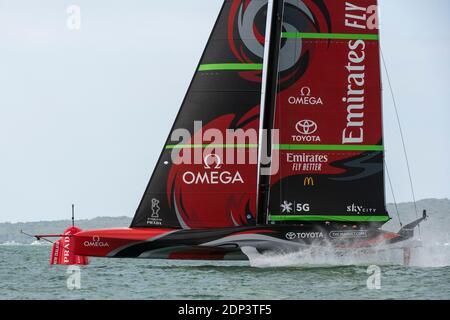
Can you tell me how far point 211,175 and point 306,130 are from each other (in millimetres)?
2786

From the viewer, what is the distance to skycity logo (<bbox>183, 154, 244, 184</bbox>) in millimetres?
27156

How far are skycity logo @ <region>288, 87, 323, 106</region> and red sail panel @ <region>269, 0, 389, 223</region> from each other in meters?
0.03

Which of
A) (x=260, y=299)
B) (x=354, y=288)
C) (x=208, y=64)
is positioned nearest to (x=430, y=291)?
(x=354, y=288)

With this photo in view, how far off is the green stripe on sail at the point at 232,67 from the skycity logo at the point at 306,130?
6.01ft

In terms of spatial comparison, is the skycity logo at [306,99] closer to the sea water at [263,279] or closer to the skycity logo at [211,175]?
the skycity logo at [211,175]

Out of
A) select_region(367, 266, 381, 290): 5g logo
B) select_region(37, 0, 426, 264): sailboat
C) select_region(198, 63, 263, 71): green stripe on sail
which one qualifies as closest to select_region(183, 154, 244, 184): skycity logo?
select_region(37, 0, 426, 264): sailboat

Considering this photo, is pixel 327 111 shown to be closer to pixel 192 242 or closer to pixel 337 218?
pixel 337 218

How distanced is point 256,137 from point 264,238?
2578 mm

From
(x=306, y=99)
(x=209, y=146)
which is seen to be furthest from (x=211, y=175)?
(x=306, y=99)

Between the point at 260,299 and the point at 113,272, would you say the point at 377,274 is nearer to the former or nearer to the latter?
the point at 260,299

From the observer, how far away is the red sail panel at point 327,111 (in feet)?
91.2

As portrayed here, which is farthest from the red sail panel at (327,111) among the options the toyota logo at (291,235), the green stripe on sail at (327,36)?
the toyota logo at (291,235)

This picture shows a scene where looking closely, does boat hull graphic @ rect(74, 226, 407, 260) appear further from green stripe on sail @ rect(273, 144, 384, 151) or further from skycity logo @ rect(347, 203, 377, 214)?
green stripe on sail @ rect(273, 144, 384, 151)

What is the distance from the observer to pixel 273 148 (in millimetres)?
27734
